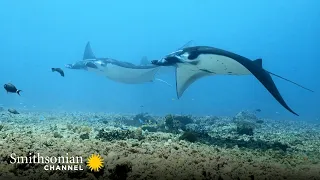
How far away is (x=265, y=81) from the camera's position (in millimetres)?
5445

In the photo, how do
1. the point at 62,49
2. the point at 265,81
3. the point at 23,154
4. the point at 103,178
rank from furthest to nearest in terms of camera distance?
the point at 62,49
the point at 265,81
the point at 23,154
the point at 103,178

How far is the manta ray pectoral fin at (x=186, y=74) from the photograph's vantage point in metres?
7.68

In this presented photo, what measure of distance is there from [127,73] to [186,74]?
4.79 m

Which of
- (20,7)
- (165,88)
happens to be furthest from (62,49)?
(165,88)

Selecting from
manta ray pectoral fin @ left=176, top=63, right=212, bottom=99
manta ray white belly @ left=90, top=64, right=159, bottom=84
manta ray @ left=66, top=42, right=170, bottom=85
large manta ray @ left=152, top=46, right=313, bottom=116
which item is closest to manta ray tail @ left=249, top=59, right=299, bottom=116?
large manta ray @ left=152, top=46, right=313, bottom=116

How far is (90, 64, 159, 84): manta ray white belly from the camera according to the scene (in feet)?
40.4

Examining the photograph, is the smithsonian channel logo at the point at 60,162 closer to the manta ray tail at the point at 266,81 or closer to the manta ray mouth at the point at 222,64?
the manta ray tail at the point at 266,81

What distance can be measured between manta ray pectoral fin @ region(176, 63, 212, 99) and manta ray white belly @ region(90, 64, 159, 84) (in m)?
3.25

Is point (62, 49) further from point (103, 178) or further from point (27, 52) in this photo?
point (103, 178)

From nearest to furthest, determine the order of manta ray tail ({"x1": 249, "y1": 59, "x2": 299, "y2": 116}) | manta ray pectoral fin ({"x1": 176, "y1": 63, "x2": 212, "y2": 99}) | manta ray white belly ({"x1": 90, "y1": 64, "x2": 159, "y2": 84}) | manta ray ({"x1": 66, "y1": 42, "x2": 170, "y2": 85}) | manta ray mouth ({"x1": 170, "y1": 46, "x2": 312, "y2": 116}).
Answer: manta ray tail ({"x1": 249, "y1": 59, "x2": 299, "y2": 116}) < manta ray mouth ({"x1": 170, "y1": 46, "x2": 312, "y2": 116}) < manta ray pectoral fin ({"x1": 176, "y1": 63, "x2": 212, "y2": 99}) < manta ray ({"x1": 66, "y1": 42, "x2": 170, "y2": 85}) < manta ray white belly ({"x1": 90, "y1": 64, "x2": 159, "y2": 84})

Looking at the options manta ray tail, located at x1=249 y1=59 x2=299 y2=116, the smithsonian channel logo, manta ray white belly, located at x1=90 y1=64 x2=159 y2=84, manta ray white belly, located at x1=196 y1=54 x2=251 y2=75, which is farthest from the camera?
manta ray white belly, located at x1=90 y1=64 x2=159 y2=84

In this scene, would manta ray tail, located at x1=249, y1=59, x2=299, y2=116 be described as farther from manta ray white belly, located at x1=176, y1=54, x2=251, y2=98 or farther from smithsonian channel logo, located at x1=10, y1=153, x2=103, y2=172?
smithsonian channel logo, located at x1=10, y1=153, x2=103, y2=172

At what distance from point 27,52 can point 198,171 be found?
20718 centimetres

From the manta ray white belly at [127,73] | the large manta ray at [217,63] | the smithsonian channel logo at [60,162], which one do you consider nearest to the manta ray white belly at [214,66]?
the large manta ray at [217,63]
